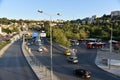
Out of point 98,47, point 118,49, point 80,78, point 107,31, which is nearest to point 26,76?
point 80,78

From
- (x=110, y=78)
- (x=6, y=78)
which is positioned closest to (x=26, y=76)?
(x=6, y=78)

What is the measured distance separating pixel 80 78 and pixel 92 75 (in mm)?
2872

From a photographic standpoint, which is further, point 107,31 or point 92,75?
point 107,31

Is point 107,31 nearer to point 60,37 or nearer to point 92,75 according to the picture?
point 60,37

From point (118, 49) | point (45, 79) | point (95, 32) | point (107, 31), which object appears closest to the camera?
point (45, 79)

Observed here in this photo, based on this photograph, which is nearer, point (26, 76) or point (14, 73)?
point (26, 76)

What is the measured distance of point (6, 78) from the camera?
32.8 metres

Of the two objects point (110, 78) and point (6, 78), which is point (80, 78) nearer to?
point (110, 78)

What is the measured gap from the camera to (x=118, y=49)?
67.6 meters

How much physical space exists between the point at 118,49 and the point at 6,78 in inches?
1582

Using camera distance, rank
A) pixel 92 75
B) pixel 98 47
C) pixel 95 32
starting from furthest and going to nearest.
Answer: pixel 95 32, pixel 98 47, pixel 92 75

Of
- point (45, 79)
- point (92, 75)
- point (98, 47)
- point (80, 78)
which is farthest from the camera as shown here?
point (98, 47)

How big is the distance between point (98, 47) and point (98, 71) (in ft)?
137

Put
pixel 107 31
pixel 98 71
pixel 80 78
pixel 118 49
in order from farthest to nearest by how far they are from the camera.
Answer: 1. pixel 107 31
2. pixel 118 49
3. pixel 98 71
4. pixel 80 78
